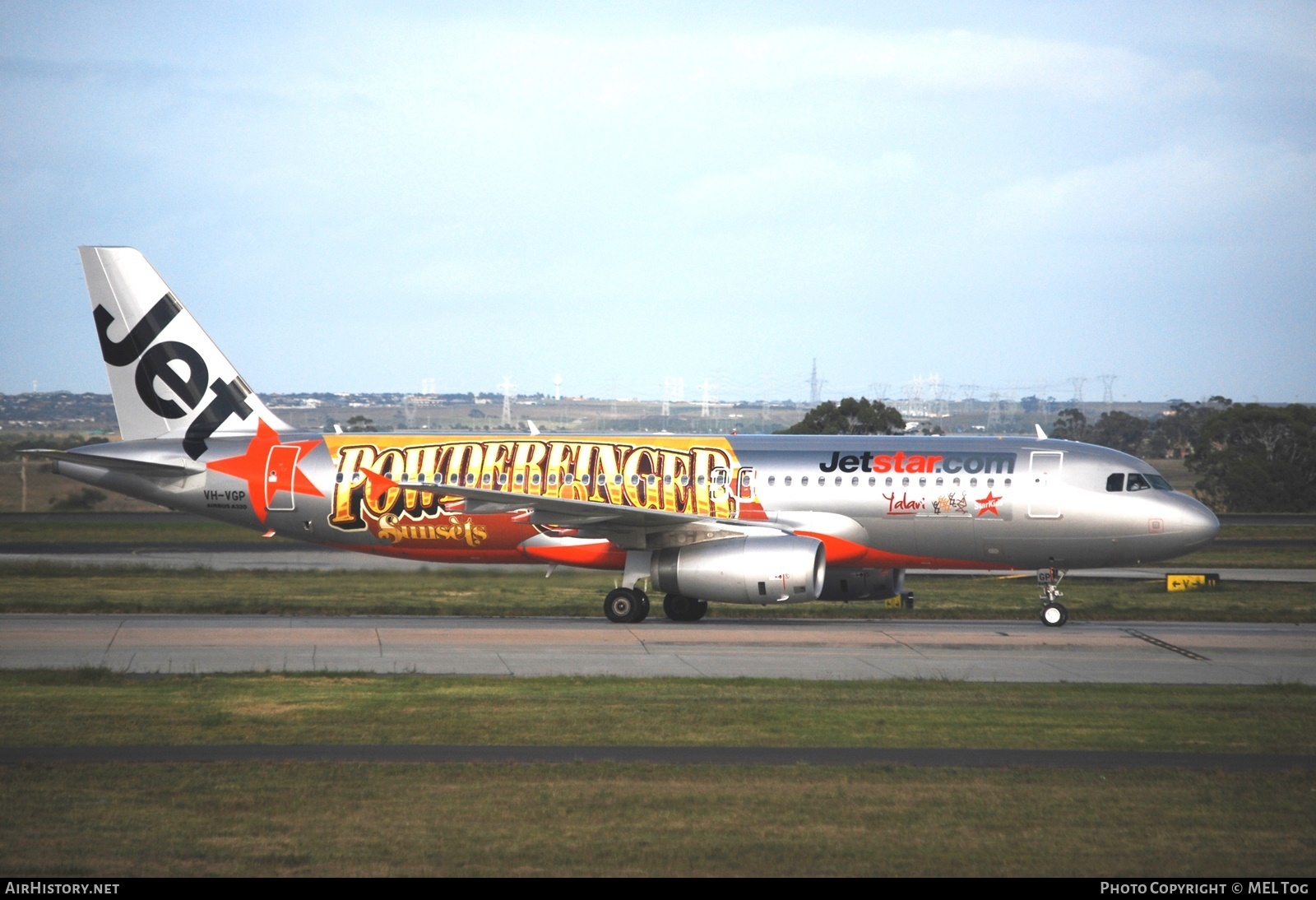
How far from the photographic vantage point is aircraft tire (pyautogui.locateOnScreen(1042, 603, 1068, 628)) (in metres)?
28.3

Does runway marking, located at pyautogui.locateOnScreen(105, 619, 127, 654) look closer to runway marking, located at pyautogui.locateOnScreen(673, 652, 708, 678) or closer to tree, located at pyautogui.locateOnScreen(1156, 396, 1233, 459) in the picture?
runway marking, located at pyautogui.locateOnScreen(673, 652, 708, 678)

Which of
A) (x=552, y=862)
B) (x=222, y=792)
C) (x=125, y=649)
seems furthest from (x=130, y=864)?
(x=125, y=649)

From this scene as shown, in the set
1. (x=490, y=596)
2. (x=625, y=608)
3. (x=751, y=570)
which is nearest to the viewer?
(x=751, y=570)

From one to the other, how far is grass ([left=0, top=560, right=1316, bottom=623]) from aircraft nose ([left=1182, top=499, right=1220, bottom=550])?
111 inches

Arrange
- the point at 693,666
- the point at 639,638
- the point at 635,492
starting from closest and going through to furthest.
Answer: the point at 693,666, the point at 639,638, the point at 635,492

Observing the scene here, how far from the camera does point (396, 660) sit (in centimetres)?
2220

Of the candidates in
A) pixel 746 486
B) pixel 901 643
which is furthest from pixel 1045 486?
pixel 746 486

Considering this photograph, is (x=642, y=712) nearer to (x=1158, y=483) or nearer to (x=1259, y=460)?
(x=1158, y=483)

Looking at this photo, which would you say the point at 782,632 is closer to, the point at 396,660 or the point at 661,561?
the point at 661,561

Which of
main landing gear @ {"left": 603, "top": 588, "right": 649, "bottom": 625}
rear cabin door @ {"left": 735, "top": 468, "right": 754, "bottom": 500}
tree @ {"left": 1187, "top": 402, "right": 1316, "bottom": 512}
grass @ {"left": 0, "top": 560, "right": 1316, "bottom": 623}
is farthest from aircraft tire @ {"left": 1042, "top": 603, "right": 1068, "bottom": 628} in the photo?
tree @ {"left": 1187, "top": 402, "right": 1316, "bottom": 512}

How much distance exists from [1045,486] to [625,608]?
934 cm

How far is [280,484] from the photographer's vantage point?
3030 cm

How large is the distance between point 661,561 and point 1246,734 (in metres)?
13.1

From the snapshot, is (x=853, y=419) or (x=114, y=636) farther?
(x=853, y=419)
